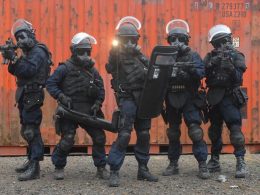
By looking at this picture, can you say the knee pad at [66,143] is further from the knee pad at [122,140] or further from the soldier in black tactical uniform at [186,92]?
the soldier in black tactical uniform at [186,92]

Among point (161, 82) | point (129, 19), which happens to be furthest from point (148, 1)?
point (161, 82)

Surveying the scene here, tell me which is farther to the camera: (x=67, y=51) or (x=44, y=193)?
(x=67, y=51)

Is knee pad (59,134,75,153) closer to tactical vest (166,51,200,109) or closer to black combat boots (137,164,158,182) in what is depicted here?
black combat boots (137,164,158,182)

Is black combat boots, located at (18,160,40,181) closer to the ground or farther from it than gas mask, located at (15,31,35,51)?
closer to the ground

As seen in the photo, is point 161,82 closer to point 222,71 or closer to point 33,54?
point 222,71

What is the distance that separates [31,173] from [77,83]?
1.36m

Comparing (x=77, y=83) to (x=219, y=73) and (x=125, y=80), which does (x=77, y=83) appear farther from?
(x=219, y=73)

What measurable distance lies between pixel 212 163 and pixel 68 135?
2163mm

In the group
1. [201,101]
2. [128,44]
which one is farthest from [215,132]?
[128,44]

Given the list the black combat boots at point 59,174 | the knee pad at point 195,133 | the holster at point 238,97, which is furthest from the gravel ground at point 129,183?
the holster at point 238,97

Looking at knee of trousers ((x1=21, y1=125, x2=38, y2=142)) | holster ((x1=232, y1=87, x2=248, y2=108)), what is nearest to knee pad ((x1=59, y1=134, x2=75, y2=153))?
knee of trousers ((x1=21, y1=125, x2=38, y2=142))

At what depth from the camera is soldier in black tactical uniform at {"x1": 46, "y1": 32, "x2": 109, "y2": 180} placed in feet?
20.3

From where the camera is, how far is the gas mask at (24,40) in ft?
20.6

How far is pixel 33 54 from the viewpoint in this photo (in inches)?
250
